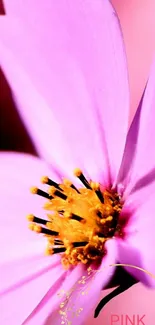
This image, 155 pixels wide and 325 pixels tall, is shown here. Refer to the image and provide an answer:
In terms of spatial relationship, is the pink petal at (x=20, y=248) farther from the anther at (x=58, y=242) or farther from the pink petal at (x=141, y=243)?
the pink petal at (x=141, y=243)

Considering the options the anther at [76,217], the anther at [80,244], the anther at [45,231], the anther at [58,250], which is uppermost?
the anther at [76,217]

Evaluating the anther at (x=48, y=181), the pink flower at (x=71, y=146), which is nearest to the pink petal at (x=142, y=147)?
the pink flower at (x=71, y=146)

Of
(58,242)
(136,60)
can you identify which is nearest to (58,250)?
(58,242)

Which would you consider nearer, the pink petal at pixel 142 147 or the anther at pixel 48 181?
the pink petal at pixel 142 147

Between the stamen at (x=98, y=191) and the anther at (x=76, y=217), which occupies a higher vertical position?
the stamen at (x=98, y=191)

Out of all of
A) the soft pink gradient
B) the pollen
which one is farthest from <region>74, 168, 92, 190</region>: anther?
the soft pink gradient

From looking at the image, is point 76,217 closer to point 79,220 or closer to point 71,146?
point 79,220

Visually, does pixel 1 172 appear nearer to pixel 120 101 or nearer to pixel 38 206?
pixel 38 206
